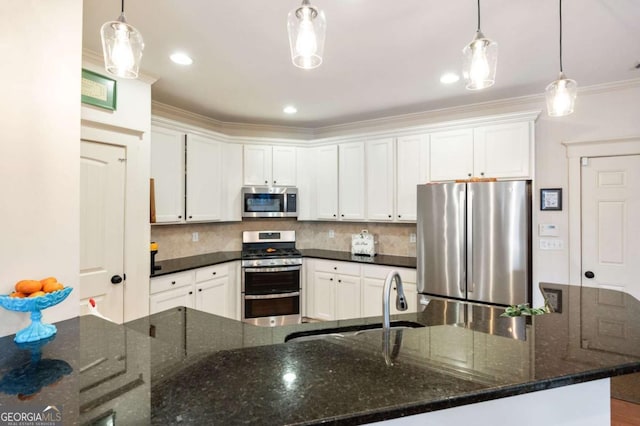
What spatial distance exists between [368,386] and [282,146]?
381 cm

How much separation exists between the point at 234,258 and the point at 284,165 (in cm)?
140

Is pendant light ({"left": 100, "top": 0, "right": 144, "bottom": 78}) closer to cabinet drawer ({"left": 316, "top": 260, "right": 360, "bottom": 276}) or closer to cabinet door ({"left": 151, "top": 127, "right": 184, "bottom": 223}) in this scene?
cabinet door ({"left": 151, "top": 127, "right": 184, "bottom": 223})

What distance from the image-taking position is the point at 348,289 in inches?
152

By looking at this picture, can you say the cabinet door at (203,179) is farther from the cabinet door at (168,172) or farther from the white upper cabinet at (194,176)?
the cabinet door at (168,172)

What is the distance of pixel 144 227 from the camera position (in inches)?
106

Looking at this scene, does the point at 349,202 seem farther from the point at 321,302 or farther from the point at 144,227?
the point at 144,227

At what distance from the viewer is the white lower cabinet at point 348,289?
11.7 ft

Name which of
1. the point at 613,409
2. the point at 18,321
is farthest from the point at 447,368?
the point at 613,409

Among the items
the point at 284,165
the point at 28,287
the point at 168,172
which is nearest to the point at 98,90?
the point at 168,172

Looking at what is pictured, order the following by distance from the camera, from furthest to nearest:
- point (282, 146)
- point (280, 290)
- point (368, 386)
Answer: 1. point (282, 146)
2. point (280, 290)
3. point (368, 386)

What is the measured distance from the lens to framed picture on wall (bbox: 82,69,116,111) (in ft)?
7.44

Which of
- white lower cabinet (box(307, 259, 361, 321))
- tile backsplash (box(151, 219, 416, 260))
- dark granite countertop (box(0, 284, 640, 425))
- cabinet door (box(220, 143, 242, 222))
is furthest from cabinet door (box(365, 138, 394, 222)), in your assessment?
dark granite countertop (box(0, 284, 640, 425))

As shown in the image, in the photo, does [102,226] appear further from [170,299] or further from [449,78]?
[449,78]

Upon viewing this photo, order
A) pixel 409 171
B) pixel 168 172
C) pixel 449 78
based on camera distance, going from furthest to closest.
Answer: pixel 409 171 < pixel 168 172 < pixel 449 78
